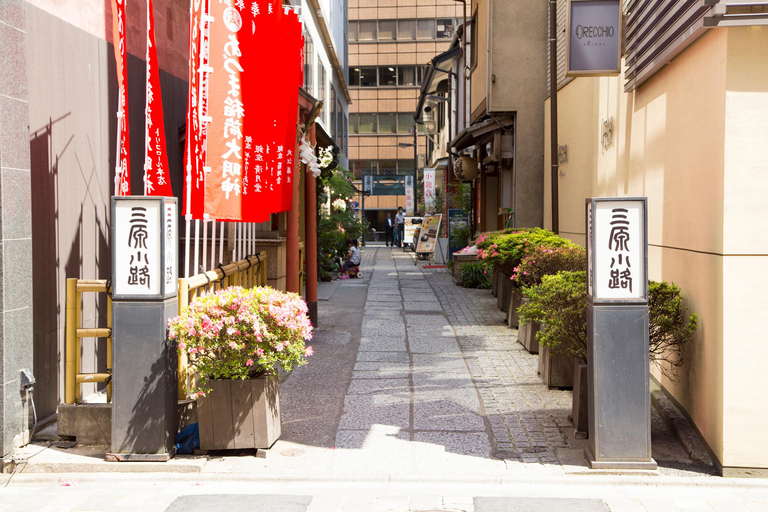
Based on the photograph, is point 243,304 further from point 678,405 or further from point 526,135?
point 526,135

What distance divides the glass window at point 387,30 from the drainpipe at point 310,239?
44.8m

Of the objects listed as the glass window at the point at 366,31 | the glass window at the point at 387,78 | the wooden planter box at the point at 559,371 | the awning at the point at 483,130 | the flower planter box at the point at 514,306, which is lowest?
the wooden planter box at the point at 559,371

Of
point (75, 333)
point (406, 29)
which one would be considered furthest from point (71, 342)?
point (406, 29)

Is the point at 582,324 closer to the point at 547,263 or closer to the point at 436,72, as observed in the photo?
the point at 547,263

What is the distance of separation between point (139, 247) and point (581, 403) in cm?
388

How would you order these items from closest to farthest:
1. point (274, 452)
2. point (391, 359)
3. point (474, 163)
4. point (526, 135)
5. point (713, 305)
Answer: point (713, 305) → point (274, 452) → point (391, 359) → point (526, 135) → point (474, 163)

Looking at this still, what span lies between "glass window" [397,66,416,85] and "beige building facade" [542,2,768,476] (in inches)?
1939

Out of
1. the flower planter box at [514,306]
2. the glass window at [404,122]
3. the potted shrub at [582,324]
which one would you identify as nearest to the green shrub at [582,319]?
the potted shrub at [582,324]

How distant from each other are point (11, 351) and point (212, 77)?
3.02 meters

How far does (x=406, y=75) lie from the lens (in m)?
55.4

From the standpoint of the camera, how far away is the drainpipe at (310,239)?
11.9 m

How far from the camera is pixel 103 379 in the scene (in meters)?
6.21

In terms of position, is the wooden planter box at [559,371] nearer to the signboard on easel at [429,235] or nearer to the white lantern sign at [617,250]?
the white lantern sign at [617,250]

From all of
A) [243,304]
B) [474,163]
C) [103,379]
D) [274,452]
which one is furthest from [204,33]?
[474,163]
